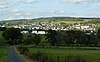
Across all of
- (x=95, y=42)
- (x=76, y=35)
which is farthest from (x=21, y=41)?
(x=95, y=42)

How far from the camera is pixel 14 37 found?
18288 cm

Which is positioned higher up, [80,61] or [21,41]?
[80,61]

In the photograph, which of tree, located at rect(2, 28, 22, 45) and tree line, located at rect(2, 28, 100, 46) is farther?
tree, located at rect(2, 28, 22, 45)

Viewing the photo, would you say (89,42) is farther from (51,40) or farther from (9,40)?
(9,40)

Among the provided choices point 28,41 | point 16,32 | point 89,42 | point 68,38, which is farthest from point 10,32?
point 89,42

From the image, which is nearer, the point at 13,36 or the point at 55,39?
the point at 55,39

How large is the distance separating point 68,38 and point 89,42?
11.4m

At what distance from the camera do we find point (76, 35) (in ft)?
591

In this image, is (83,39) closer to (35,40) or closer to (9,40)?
(35,40)

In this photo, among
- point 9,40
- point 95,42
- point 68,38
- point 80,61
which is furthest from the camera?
point 9,40

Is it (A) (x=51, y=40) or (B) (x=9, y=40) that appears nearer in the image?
(A) (x=51, y=40)

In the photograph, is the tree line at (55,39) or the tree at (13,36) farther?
the tree at (13,36)

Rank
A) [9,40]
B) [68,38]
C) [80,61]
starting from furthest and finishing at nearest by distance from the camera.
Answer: [9,40]
[68,38]
[80,61]

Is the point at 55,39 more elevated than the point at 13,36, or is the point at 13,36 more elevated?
the point at 55,39
